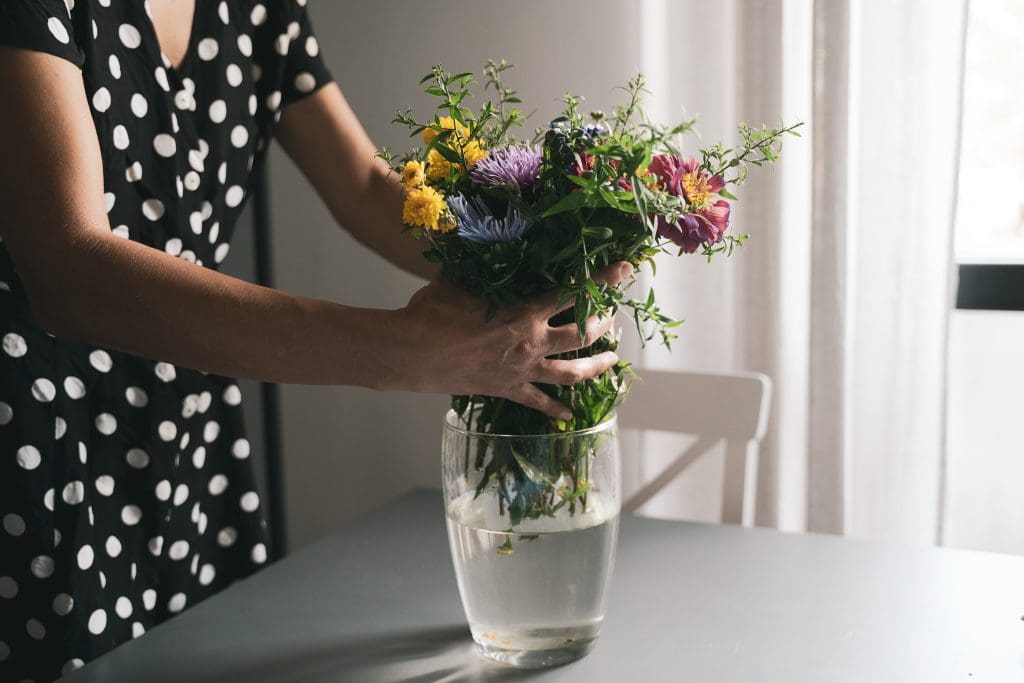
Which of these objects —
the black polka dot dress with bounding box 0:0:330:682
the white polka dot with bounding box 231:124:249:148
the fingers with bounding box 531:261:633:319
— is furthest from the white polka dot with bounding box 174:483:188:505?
the fingers with bounding box 531:261:633:319

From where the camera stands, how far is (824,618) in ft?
3.08

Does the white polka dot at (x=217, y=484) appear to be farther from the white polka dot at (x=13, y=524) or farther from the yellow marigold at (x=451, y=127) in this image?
the yellow marigold at (x=451, y=127)

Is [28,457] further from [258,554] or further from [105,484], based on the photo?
[258,554]

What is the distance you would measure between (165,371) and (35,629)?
1.03ft

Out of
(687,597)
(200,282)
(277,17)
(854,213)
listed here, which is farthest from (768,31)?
(200,282)

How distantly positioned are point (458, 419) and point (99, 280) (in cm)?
33

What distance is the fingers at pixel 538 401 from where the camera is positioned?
2.55ft

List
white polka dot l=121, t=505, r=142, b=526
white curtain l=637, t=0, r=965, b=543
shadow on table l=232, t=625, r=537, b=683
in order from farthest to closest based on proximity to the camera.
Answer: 1. white curtain l=637, t=0, r=965, b=543
2. white polka dot l=121, t=505, r=142, b=526
3. shadow on table l=232, t=625, r=537, b=683

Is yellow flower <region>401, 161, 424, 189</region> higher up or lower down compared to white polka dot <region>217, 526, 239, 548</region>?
higher up

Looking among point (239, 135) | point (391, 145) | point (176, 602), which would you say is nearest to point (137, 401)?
point (176, 602)

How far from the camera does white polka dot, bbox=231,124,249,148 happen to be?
48.2 inches

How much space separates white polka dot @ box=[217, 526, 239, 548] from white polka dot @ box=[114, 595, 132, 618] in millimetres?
175

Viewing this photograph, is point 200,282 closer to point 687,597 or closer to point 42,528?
point 42,528

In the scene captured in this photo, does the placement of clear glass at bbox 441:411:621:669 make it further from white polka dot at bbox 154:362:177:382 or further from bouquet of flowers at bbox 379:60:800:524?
white polka dot at bbox 154:362:177:382
